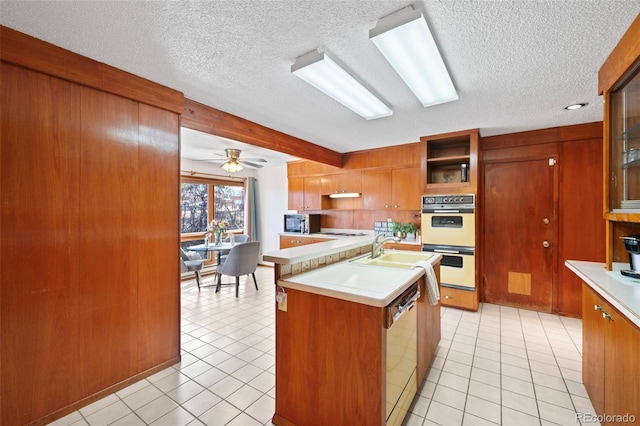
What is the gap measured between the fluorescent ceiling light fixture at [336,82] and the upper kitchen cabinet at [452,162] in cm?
149

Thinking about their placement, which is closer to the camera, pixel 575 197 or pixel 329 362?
pixel 329 362

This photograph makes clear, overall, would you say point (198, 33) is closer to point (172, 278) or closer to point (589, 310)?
point (172, 278)

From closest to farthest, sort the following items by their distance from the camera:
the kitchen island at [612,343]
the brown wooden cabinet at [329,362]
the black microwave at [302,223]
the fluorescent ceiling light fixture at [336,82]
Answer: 1. the kitchen island at [612,343]
2. the brown wooden cabinet at [329,362]
3. the fluorescent ceiling light fixture at [336,82]
4. the black microwave at [302,223]

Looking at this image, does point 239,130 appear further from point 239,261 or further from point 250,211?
point 250,211

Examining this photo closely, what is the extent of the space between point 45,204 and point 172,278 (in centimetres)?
104

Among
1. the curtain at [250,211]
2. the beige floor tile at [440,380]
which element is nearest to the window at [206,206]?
the curtain at [250,211]

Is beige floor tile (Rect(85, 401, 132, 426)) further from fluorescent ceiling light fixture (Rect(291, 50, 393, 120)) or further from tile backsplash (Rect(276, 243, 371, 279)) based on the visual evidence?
fluorescent ceiling light fixture (Rect(291, 50, 393, 120))

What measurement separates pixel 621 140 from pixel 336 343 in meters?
2.42

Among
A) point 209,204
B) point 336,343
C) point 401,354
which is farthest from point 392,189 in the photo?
point 209,204

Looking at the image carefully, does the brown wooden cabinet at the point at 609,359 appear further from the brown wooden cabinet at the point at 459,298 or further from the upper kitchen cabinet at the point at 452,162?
the upper kitchen cabinet at the point at 452,162

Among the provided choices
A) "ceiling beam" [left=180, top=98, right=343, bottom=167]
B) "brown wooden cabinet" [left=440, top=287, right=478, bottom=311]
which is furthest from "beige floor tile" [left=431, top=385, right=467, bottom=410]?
"ceiling beam" [left=180, top=98, right=343, bottom=167]

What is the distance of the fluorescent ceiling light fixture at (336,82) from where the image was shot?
6.10ft

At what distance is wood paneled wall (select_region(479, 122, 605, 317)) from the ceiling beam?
3183 mm

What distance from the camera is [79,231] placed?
1.89 m
